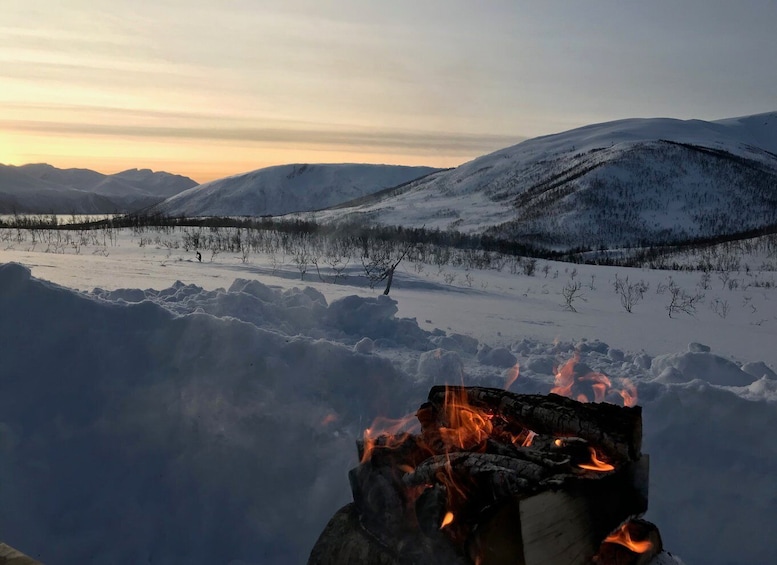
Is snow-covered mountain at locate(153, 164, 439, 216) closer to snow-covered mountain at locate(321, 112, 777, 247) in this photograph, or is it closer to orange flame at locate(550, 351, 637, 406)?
snow-covered mountain at locate(321, 112, 777, 247)

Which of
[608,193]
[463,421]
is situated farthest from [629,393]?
[608,193]

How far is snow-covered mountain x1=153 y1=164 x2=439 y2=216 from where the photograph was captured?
126938 millimetres

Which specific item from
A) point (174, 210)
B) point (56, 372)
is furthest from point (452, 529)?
point (174, 210)

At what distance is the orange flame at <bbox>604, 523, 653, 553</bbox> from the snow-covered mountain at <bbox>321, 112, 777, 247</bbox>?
167 ft

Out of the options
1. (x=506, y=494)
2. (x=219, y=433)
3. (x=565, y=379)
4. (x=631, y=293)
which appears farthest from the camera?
(x=631, y=293)

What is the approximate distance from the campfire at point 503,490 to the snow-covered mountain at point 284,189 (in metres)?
120

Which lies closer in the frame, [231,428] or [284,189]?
[231,428]

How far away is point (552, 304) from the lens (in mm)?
9250

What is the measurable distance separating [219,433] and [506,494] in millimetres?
2479

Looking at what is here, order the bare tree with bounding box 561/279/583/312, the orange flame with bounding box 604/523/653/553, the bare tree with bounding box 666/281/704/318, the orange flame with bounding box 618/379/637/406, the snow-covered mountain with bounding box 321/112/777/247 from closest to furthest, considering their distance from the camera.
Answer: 1. the orange flame with bounding box 604/523/653/553
2. the orange flame with bounding box 618/379/637/406
3. the bare tree with bounding box 561/279/583/312
4. the bare tree with bounding box 666/281/704/318
5. the snow-covered mountain with bounding box 321/112/777/247

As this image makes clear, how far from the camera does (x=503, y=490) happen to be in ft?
7.71

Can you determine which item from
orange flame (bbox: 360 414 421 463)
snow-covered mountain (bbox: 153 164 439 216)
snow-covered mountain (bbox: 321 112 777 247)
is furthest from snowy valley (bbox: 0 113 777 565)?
snow-covered mountain (bbox: 153 164 439 216)

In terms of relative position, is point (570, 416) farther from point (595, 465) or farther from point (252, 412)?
point (252, 412)

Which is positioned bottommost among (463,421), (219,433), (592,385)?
(219,433)
